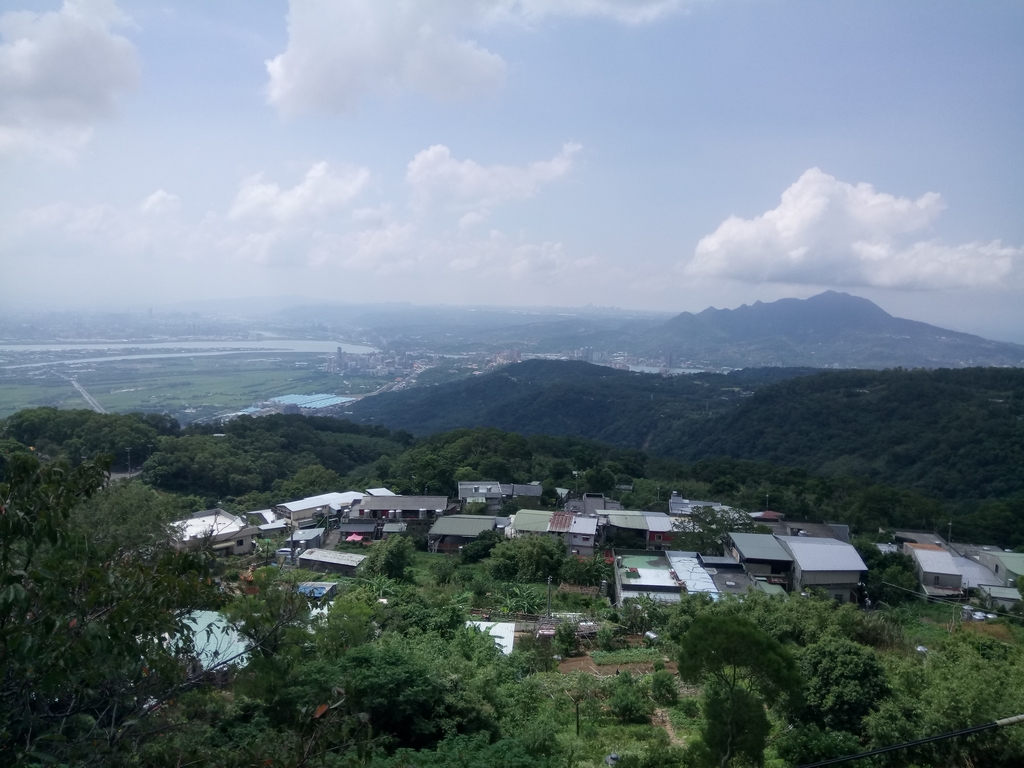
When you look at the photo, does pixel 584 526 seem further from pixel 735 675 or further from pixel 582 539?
pixel 735 675

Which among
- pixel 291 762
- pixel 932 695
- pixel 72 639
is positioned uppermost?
pixel 72 639

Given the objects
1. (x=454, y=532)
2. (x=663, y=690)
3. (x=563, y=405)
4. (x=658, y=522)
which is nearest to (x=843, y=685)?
(x=663, y=690)

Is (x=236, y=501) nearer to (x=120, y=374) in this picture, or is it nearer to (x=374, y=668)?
(x=374, y=668)

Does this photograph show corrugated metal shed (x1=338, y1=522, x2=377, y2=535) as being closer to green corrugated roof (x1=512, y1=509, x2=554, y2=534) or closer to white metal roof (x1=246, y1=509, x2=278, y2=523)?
white metal roof (x1=246, y1=509, x2=278, y2=523)

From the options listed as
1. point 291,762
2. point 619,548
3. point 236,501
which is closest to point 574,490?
point 619,548

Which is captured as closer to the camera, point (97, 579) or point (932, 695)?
point (97, 579)

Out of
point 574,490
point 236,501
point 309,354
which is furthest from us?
point 309,354

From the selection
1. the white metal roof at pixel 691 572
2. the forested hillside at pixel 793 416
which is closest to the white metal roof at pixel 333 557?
the white metal roof at pixel 691 572
